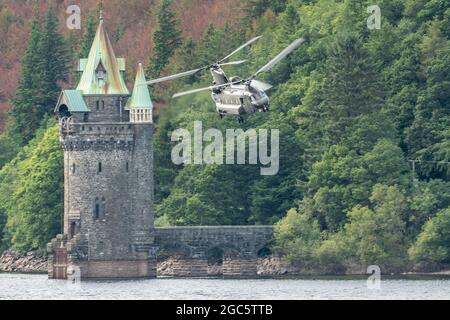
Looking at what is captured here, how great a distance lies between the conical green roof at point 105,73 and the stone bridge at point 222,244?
7.68 meters

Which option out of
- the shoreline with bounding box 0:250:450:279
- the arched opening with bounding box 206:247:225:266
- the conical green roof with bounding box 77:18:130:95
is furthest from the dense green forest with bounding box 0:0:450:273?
the conical green roof with bounding box 77:18:130:95

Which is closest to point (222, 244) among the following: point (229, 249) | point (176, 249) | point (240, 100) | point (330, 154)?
point (229, 249)

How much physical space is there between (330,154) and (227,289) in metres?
19.9

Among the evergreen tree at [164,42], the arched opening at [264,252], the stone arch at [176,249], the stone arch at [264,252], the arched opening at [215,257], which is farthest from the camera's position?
the evergreen tree at [164,42]

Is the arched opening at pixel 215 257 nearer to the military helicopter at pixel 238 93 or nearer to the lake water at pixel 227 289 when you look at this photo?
the lake water at pixel 227 289

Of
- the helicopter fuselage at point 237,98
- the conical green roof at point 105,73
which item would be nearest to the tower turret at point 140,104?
the conical green roof at point 105,73

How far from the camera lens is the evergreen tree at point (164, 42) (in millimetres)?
192000

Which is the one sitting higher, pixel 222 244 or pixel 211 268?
pixel 222 244

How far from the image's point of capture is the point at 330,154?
576 feet

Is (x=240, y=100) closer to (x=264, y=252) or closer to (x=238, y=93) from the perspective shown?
(x=238, y=93)

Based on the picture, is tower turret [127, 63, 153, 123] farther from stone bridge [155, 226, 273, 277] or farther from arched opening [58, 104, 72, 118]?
stone bridge [155, 226, 273, 277]

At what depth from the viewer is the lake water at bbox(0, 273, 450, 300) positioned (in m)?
151
